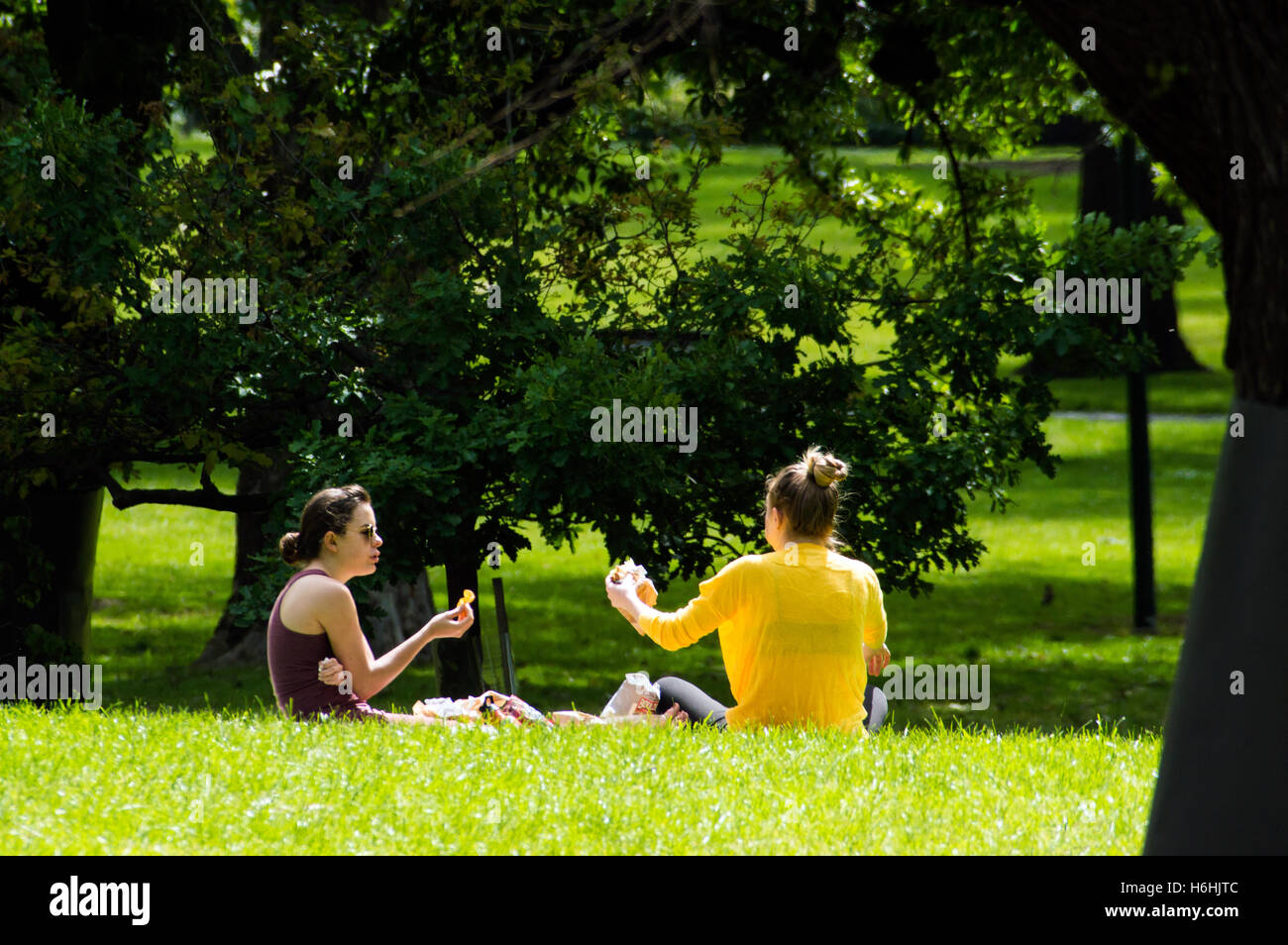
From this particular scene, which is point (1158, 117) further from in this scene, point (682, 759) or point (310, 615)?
point (310, 615)

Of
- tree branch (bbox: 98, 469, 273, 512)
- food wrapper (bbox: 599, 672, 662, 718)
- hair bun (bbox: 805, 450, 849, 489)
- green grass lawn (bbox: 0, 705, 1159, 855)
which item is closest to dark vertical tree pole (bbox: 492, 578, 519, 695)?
food wrapper (bbox: 599, 672, 662, 718)

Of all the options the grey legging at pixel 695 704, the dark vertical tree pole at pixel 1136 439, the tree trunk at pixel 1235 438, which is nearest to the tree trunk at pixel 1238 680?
the tree trunk at pixel 1235 438

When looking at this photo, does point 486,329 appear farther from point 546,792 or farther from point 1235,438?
point 1235,438

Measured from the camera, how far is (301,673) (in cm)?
643

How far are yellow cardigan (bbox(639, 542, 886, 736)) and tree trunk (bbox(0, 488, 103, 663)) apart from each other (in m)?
6.76

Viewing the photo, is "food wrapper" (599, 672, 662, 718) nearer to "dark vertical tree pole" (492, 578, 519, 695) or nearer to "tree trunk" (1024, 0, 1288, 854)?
"dark vertical tree pole" (492, 578, 519, 695)

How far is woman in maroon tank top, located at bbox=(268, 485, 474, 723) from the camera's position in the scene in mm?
6250

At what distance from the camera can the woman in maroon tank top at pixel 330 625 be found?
6.25 metres

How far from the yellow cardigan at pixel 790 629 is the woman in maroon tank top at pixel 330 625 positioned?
3.35 ft

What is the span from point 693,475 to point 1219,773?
18.6 ft

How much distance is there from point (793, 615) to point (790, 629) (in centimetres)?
6

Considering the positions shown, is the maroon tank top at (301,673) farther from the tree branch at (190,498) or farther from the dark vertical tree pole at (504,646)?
the tree branch at (190,498)

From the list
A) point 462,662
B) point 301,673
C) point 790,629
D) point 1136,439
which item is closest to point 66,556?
point 462,662

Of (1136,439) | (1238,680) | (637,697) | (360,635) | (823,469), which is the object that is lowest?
(637,697)
